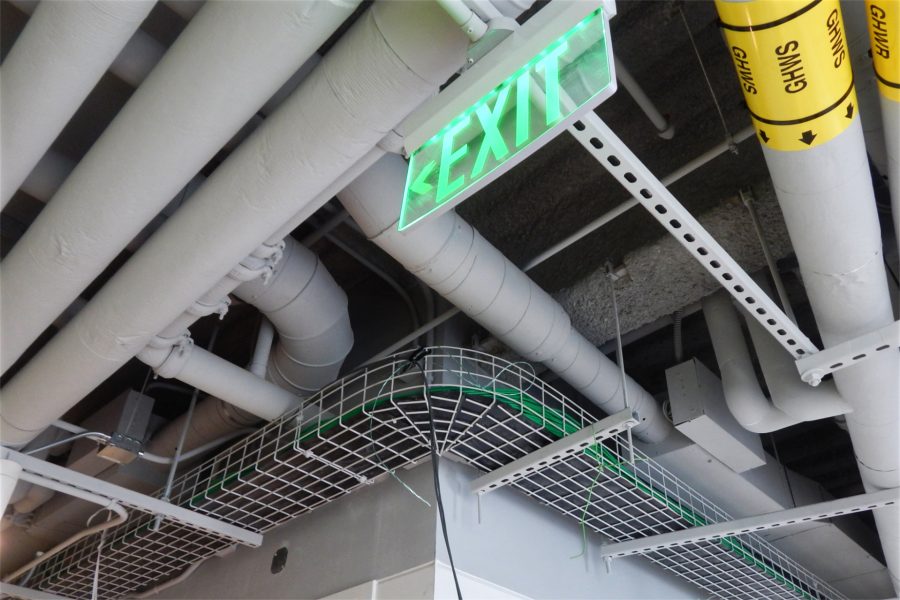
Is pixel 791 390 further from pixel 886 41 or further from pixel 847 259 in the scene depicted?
pixel 886 41

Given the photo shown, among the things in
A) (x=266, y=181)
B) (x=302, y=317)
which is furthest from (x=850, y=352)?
(x=302, y=317)

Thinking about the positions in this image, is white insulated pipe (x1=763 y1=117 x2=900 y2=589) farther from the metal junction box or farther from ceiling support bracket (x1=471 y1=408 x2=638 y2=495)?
ceiling support bracket (x1=471 y1=408 x2=638 y2=495)

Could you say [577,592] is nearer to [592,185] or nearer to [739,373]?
[739,373]

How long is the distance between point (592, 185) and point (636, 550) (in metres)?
1.40

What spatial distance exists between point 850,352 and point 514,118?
1.19 m

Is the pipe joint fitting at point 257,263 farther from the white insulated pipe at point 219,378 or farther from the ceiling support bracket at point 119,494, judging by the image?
the ceiling support bracket at point 119,494

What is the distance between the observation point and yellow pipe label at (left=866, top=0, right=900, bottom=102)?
1.14m

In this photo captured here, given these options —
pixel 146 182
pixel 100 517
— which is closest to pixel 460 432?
pixel 146 182

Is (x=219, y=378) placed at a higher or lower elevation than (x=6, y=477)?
higher

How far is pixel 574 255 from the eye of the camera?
8.04 feet

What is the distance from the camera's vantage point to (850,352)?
5.36 ft

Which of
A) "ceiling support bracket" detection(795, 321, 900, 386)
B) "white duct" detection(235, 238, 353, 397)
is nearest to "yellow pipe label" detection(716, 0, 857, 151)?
"ceiling support bracket" detection(795, 321, 900, 386)

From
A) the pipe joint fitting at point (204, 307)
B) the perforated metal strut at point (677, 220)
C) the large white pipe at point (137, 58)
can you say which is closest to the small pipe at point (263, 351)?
the pipe joint fitting at point (204, 307)

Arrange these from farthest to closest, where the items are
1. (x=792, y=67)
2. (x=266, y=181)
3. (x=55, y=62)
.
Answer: (x=266, y=181) → (x=55, y=62) → (x=792, y=67)
